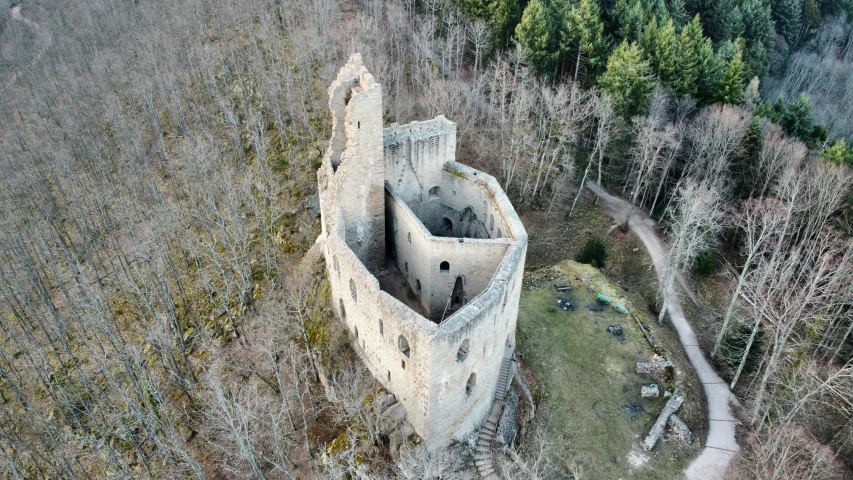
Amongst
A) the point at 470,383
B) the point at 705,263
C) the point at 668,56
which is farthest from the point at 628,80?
the point at 470,383

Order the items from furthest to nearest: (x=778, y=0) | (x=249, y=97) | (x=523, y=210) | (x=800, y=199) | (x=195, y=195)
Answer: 1. (x=778, y=0)
2. (x=249, y=97)
3. (x=195, y=195)
4. (x=523, y=210)
5. (x=800, y=199)

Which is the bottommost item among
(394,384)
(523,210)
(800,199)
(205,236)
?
(205,236)

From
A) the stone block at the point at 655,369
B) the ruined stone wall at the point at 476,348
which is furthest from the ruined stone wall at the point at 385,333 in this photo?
the stone block at the point at 655,369

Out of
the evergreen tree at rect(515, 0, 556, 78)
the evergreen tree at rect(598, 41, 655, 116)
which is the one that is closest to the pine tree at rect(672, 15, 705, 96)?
the evergreen tree at rect(598, 41, 655, 116)

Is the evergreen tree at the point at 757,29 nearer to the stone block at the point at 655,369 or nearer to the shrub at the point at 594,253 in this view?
the shrub at the point at 594,253

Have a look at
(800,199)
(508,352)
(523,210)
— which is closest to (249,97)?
(523,210)

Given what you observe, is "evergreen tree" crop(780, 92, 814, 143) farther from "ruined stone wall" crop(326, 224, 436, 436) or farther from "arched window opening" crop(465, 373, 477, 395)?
"ruined stone wall" crop(326, 224, 436, 436)

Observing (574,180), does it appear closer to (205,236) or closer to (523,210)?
(523,210)
